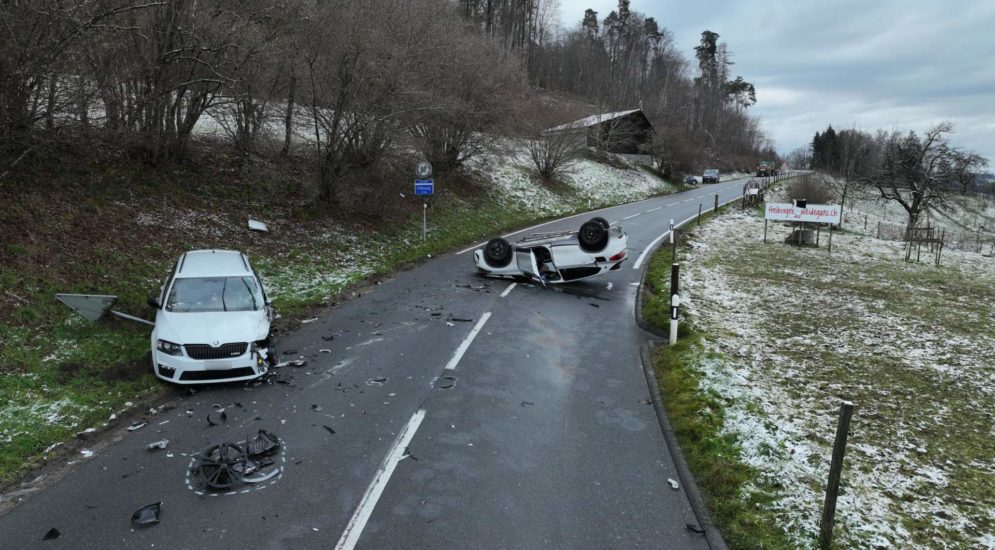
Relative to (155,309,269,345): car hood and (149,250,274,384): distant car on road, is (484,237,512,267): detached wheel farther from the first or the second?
(155,309,269,345): car hood

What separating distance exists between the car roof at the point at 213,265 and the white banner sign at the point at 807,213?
75.5 ft

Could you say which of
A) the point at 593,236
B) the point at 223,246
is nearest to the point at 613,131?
the point at 593,236

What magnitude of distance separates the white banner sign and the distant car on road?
23319mm

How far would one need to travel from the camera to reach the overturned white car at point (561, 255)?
13.8 m

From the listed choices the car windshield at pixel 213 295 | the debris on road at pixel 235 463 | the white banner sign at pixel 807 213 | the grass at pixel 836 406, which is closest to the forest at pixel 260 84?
the car windshield at pixel 213 295

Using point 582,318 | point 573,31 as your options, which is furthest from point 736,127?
point 582,318

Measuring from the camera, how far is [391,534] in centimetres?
477

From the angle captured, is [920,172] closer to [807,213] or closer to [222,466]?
[807,213]

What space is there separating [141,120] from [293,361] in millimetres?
10800

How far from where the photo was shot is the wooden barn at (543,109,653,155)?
36219mm

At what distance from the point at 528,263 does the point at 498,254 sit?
95cm

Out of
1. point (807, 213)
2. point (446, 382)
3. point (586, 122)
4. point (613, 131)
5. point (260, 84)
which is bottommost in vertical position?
point (446, 382)

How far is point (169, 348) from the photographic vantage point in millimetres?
7715

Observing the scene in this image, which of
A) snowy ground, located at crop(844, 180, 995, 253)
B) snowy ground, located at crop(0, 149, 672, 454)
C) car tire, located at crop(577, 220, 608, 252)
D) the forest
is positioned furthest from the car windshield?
snowy ground, located at crop(844, 180, 995, 253)
